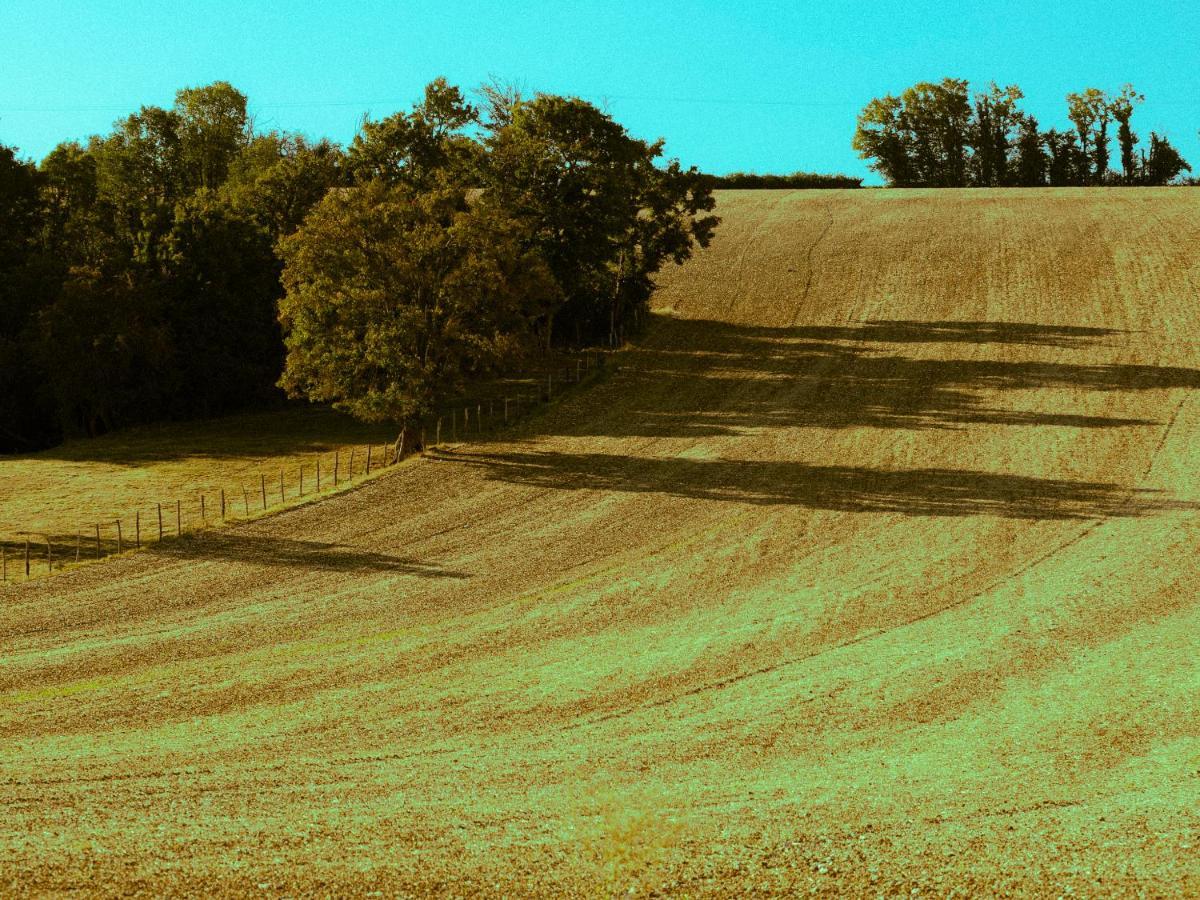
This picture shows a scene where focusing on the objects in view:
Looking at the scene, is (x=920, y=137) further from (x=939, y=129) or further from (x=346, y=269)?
(x=346, y=269)

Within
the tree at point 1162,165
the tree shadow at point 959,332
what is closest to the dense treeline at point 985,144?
the tree at point 1162,165

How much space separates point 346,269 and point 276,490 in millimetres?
10602

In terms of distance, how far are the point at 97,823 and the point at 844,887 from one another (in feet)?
38.7

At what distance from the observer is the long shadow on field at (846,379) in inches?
2249

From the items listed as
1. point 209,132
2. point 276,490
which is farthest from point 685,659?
point 209,132

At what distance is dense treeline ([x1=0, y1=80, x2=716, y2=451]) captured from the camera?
2067 inches

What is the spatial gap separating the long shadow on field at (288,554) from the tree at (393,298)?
10.2 metres

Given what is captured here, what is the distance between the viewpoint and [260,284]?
69562mm

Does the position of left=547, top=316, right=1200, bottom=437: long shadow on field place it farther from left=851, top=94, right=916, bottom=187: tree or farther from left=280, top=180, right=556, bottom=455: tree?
left=851, top=94, right=916, bottom=187: tree

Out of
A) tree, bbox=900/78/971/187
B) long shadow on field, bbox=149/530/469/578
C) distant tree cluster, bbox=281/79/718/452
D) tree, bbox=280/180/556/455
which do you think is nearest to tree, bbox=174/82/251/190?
distant tree cluster, bbox=281/79/718/452

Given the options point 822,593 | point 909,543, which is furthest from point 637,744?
point 909,543

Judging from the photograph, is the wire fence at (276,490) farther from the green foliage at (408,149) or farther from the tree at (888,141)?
the tree at (888,141)

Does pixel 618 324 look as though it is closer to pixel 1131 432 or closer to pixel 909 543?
pixel 1131 432

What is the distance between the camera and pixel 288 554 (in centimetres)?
4094
